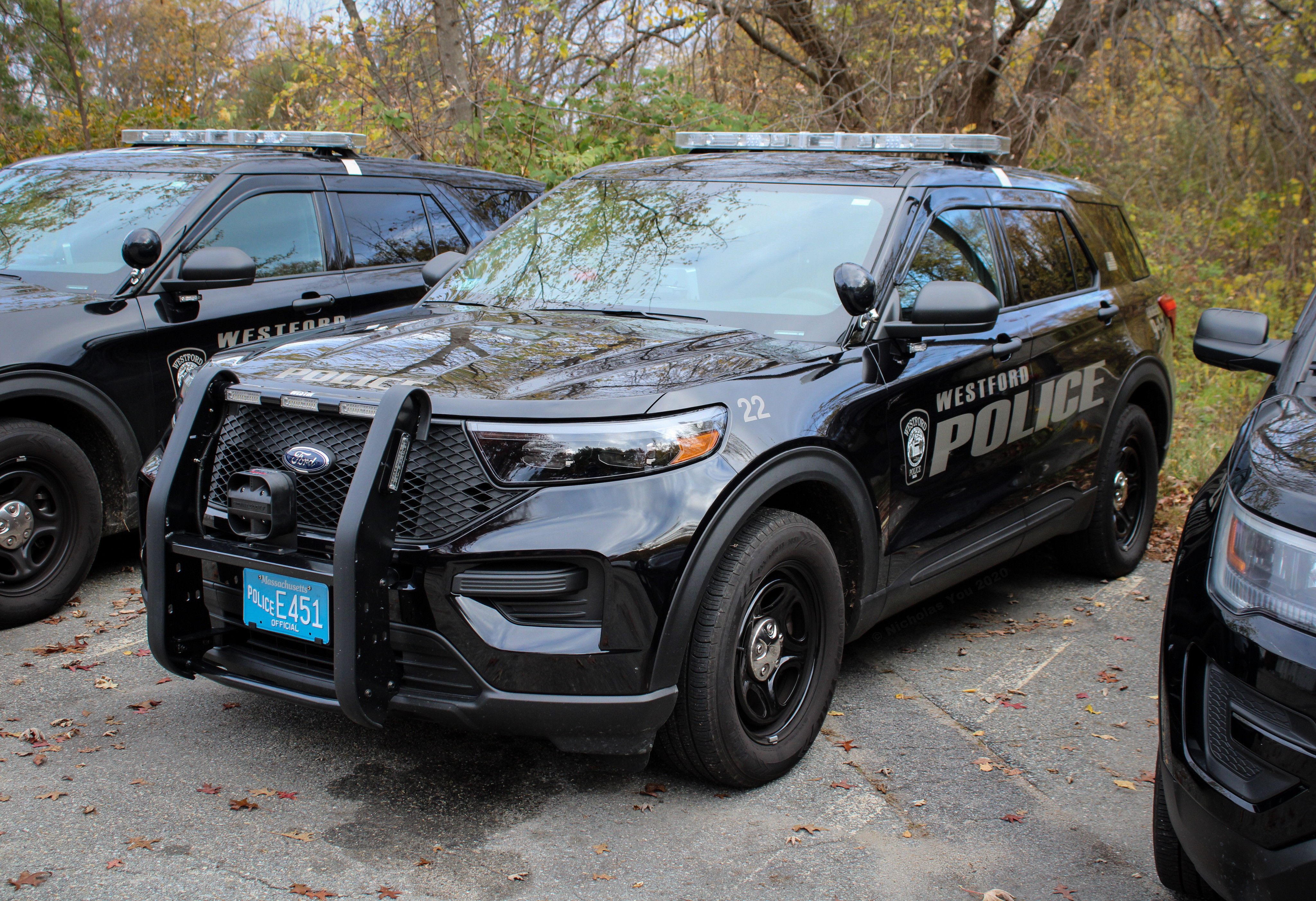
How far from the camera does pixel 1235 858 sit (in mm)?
2164

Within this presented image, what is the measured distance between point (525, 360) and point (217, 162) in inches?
128

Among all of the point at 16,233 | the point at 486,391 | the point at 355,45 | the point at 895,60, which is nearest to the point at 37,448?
the point at 16,233

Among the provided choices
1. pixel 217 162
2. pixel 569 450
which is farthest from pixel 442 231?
pixel 569 450

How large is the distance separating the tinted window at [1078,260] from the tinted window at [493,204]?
315 cm

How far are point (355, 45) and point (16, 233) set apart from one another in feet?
34.4

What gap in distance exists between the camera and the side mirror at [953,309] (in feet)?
11.7

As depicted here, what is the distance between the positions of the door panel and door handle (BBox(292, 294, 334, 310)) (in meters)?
3.12

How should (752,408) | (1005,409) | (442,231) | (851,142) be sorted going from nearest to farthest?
(752,408) → (1005,409) → (851,142) → (442,231)

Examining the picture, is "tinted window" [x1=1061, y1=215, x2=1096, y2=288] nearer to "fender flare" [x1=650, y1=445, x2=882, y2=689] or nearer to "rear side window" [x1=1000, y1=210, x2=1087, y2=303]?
"rear side window" [x1=1000, y1=210, x2=1087, y2=303]

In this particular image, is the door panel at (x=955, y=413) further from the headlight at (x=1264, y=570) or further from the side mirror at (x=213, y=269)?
the side mirror at (x=213, y=269)

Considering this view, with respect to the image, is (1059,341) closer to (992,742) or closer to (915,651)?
(915,651)

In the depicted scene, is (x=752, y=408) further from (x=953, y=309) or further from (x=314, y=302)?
(x=314, y=302)

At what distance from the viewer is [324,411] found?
3.03m

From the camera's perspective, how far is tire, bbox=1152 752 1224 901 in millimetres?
2715
